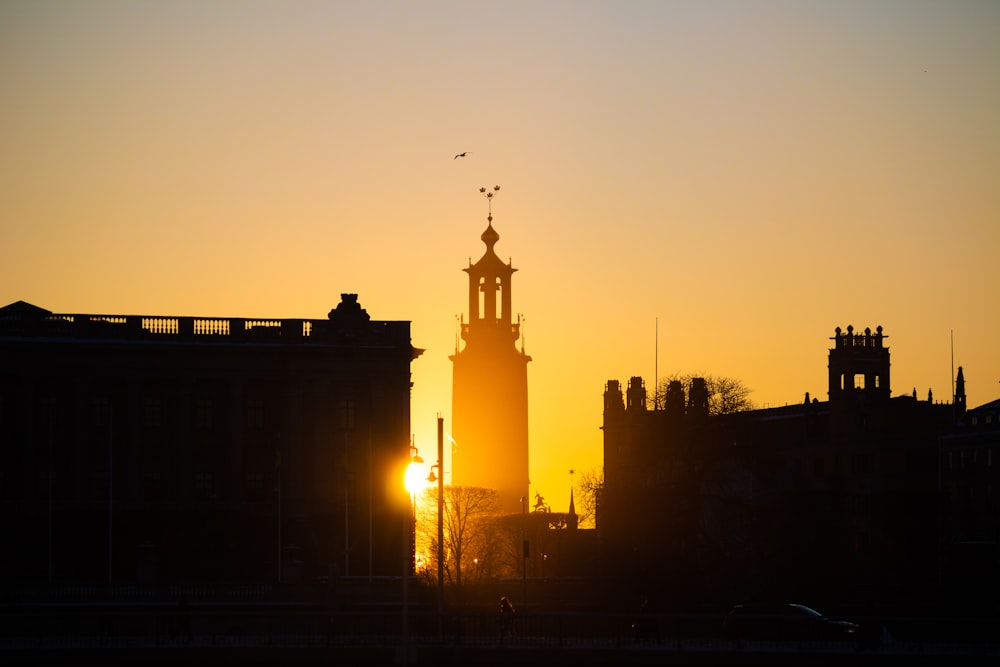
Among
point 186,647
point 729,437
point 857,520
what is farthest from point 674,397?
point 186,647

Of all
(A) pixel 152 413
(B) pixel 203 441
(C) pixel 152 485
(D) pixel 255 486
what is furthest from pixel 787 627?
(A) pixel 152 413

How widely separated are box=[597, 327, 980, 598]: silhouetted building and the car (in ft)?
60.8

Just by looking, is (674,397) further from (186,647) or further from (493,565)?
(186,647)

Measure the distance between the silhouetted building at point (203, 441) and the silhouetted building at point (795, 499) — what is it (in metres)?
16.3

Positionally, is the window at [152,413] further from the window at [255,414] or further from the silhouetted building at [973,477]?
the silhouetted building at [973,477]

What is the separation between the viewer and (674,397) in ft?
589

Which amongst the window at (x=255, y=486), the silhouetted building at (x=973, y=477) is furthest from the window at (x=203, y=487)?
the silhouetted building at (x=973, y=477)

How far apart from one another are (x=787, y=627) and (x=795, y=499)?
59792 mm

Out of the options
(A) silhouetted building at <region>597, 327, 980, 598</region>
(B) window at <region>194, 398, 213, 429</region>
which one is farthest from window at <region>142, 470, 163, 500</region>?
(A) silhouetted building at <region>597, 327, 980, 598</region>

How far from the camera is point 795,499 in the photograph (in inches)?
6457

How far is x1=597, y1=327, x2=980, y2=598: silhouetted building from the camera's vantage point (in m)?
148

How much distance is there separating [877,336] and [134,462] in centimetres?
6657

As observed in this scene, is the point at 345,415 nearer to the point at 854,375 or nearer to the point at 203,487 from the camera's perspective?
the point at 203,487

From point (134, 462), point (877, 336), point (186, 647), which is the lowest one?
point (186, 647)
